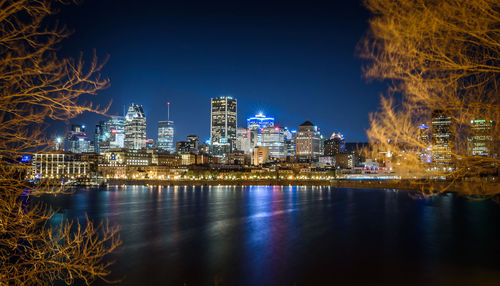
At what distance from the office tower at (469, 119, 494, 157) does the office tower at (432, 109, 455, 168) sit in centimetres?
33

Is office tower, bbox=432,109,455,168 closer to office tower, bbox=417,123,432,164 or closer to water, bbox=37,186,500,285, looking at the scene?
office tower, bbox=417,123,432,164

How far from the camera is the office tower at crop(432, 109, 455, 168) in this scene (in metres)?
6.29

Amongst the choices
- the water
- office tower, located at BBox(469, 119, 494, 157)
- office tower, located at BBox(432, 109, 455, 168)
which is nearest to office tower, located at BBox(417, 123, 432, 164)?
office tower, located at BBox(432, 109, 455, 168)

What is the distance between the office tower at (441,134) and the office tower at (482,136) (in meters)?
0.33

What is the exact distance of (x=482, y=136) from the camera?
6.24 metres

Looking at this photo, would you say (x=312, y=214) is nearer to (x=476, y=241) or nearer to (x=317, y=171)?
(x=476, y=241)

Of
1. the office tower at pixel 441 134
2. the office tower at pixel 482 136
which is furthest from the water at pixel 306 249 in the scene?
the office tower at pixel 482 136

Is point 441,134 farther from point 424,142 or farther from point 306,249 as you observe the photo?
point 306,249

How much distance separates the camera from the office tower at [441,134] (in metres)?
6.29

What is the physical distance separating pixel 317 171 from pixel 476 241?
398ft

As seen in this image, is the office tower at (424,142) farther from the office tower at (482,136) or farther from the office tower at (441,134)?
the office tower at (482,136)

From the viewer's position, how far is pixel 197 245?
26250 mm

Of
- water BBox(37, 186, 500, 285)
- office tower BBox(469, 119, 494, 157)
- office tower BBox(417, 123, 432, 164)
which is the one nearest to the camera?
office tower BBox(469, 119, 494, 157)

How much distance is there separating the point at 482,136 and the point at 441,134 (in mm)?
628
